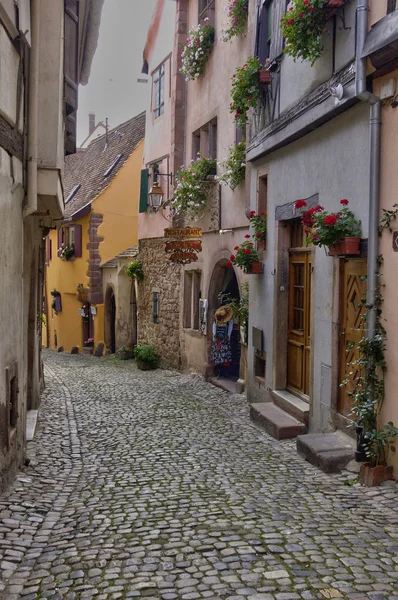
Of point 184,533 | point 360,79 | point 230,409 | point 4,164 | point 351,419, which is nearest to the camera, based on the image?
point 184,533

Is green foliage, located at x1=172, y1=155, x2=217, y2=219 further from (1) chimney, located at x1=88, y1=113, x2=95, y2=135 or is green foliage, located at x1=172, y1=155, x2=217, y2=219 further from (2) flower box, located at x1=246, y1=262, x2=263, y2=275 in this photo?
(1) chimney, located at x1=88, y1=113, x2=95, y2=135

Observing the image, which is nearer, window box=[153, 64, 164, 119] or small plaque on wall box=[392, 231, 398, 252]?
small plaque on wall box=[392, 231, 398, 252]

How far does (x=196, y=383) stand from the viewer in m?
13.3

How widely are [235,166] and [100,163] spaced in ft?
49.0

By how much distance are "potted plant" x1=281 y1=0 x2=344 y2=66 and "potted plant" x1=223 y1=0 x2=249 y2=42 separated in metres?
4.66

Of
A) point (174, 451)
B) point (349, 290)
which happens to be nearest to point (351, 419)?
point (349, 290)

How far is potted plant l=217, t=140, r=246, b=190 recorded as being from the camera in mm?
11484

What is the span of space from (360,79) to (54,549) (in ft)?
15.9

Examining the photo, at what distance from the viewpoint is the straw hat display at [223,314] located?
1221 centimetres

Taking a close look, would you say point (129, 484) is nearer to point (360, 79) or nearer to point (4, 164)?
point (4, 164)

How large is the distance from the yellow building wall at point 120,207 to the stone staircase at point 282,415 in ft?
47.5

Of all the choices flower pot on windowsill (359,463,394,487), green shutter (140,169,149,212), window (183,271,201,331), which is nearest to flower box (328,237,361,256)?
flower pot on windowsill (359,463,394,487)

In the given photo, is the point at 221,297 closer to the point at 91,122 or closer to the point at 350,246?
the point at 350,246

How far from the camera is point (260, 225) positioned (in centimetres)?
981
